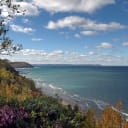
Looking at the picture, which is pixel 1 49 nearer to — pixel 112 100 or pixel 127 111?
pixel 127 111

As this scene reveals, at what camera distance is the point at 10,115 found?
16.3 m

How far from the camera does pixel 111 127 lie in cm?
2369

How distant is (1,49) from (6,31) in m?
0.99

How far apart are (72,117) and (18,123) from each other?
332 cm

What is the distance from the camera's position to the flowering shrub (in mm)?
16047

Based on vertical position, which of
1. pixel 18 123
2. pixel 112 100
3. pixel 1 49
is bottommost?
pixel 112 100

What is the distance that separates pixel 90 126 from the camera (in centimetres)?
1834

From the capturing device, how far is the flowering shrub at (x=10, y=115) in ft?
52.6

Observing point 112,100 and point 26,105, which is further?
point 112,100

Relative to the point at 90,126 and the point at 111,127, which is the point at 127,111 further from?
the point at 90,126

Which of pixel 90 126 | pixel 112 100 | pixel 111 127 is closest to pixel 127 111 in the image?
pixel 112 100

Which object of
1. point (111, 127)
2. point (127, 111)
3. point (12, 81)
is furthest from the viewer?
point (127, 111)

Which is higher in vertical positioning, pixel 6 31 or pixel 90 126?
pixel 6 31

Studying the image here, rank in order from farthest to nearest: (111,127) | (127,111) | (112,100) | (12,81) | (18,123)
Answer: (112,100), (127,111), (12,81), (111,127), (18,123)
